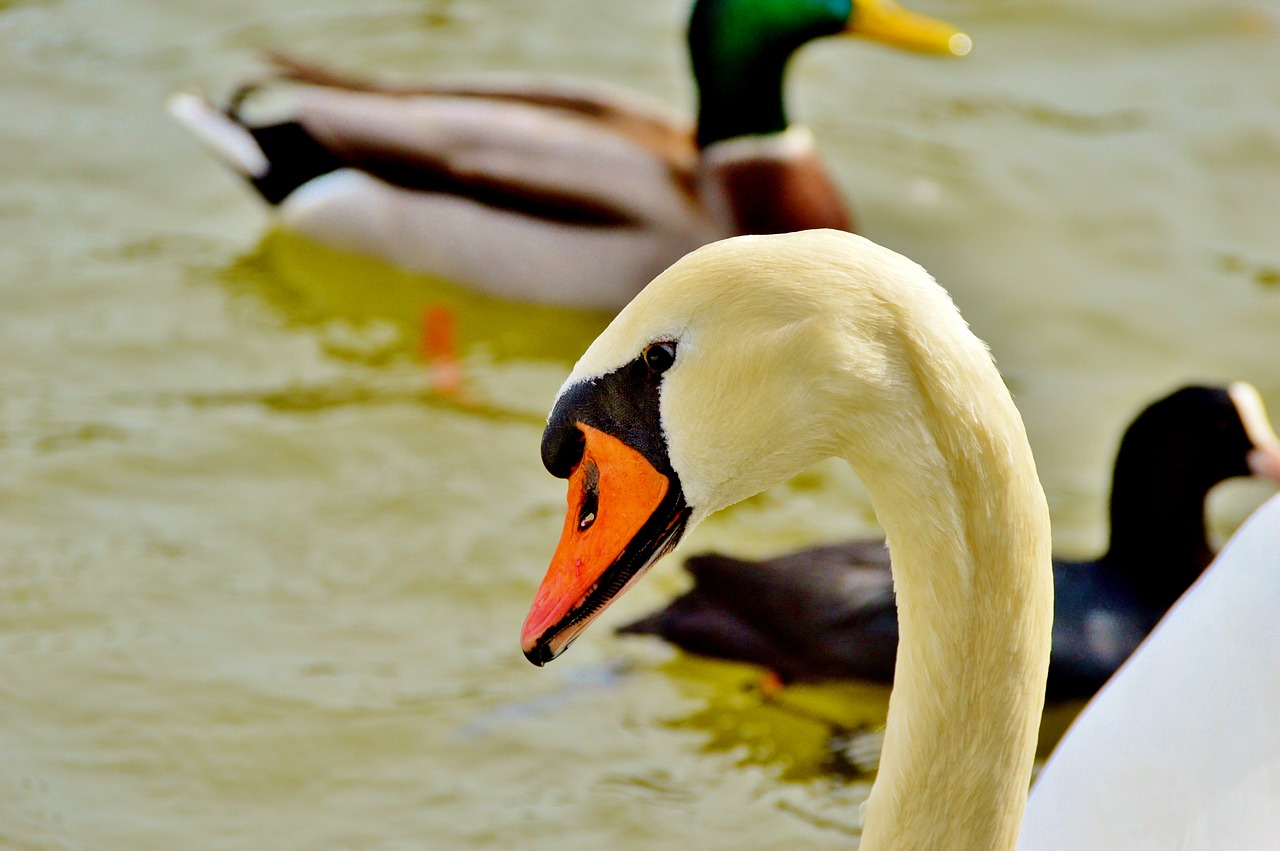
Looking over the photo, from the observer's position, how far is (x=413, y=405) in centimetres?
517

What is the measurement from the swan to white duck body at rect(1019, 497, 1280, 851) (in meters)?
0.46

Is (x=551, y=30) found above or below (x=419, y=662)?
above

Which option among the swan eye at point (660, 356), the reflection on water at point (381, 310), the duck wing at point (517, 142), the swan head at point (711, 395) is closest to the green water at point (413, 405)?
the reflection on water at point (381, 310)

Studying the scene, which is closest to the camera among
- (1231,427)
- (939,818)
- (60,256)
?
(939,818)

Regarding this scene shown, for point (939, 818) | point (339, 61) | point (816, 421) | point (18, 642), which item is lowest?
point (18, 642)

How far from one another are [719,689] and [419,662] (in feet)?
2.43

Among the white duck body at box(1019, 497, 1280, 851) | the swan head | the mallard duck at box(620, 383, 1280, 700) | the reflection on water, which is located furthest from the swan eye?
the reflection on water

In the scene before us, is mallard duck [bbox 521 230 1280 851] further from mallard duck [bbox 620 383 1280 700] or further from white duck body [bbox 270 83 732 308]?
white duck body [bbox 270 83 732 308]

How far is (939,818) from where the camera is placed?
207cm

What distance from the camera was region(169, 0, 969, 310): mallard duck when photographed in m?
5.59

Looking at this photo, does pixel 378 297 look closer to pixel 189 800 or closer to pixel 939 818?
pixel 189 800

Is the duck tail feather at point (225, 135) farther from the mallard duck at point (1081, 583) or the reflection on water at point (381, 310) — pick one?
the mallard duck at point (1081, 583)

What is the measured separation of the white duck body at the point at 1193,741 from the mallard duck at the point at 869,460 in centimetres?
45

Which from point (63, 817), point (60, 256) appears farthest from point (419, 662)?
point (60, 256)
